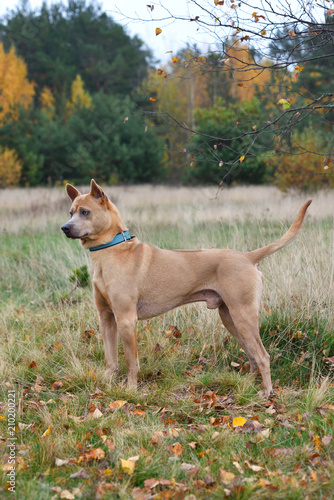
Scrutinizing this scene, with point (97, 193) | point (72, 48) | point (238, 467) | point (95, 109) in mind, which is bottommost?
point (238, 467)

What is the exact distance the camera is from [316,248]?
244 inches

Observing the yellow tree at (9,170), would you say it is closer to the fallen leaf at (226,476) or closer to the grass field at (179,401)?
the grass field at (179,401)

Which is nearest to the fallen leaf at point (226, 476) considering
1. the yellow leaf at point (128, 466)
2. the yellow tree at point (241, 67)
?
the yellow leaf at point (128, 466)

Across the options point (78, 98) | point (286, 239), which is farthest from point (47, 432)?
point (78, 98)

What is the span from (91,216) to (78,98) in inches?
1176

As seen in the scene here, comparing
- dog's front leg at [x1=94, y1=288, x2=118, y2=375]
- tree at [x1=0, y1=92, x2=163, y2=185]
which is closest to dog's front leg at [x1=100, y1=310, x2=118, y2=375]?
dog's front leg at [x1=94, y1=288, x2=118, y2=375]

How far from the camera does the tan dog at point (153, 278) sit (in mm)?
4250

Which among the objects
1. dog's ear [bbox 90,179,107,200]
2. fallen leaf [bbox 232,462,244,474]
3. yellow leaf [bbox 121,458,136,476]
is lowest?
fallen leaf [bbox 232,462,244,474]

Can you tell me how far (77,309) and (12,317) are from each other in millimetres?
864

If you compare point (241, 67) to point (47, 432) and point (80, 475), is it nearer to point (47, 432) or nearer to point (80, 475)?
point (47, 432)

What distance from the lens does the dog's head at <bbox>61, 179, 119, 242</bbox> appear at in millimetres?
4301

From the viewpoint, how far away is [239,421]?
11.8 ft

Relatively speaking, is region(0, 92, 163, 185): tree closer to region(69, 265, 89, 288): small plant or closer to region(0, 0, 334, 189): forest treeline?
region(0, 0, 334, 189): forest treeline

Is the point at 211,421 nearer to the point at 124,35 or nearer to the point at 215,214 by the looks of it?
the point at 215,214
